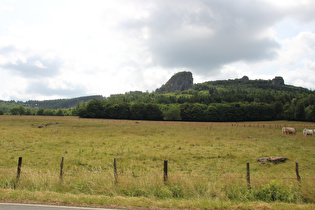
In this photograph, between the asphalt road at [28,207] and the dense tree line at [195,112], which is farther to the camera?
the dense tree line at [195,112]

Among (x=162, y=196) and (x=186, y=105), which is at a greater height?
(x=186, y=105)

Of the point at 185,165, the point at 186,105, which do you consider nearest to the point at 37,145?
the point at 185,165

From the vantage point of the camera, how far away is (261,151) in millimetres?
23234

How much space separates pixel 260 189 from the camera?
32.6 ft

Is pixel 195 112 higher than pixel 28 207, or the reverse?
pixel 195 112

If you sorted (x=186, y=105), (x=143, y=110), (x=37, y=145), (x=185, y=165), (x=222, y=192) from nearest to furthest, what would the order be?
(x=222, y=192)
(x=185, y=165)
(x=37, y=145)
(x=143, y=110)
(x=186, y=105)

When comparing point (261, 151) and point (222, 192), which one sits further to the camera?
point (261, 151)

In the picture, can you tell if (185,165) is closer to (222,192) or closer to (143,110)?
(222,192)

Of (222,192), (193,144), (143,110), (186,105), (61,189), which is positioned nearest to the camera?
(222,192)

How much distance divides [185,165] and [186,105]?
114632 millimetres

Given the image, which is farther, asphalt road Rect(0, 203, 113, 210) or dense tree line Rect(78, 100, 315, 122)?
dense tree line Rect(78, 100, 315, 122)

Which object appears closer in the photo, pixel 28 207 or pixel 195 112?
pixel 28 207

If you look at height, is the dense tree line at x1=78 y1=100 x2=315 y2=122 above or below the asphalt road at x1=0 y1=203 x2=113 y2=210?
above

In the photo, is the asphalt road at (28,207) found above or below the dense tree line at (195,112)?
below
